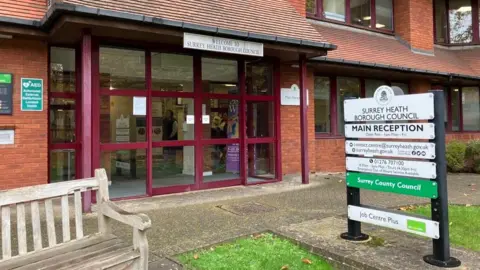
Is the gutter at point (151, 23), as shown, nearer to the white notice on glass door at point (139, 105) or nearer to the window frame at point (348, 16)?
the white notice on glass door at point (139, 105)

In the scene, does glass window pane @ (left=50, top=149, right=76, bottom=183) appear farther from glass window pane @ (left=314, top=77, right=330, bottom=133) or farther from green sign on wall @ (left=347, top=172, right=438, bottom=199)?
glass window pane @ (left=314, top=77, right=330, bottom=133)

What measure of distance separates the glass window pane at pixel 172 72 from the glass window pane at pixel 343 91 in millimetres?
5246

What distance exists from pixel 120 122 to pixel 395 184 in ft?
15.1

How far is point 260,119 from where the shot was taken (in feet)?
28.7

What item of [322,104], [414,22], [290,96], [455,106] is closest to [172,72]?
[290,96]

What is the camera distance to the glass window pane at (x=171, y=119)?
23.8ft

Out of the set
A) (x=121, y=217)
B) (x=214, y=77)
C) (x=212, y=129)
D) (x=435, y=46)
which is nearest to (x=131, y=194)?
(x=212, y=129)

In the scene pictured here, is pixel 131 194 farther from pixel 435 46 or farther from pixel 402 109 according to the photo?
pixel 435 46

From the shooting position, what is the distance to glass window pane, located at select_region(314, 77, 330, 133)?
35.8 feet

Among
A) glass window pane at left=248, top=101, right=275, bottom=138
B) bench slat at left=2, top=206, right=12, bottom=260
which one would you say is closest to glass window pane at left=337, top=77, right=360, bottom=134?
glass window pane at left=248, top=101, right=275, bottom=138

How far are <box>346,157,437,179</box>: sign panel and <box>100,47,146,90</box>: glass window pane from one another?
411 cm

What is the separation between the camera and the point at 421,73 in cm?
1188

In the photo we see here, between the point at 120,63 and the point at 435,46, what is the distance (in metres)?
12.3

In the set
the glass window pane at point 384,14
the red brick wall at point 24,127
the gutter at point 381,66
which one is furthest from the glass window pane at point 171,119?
the glass window pane at point 384,14
